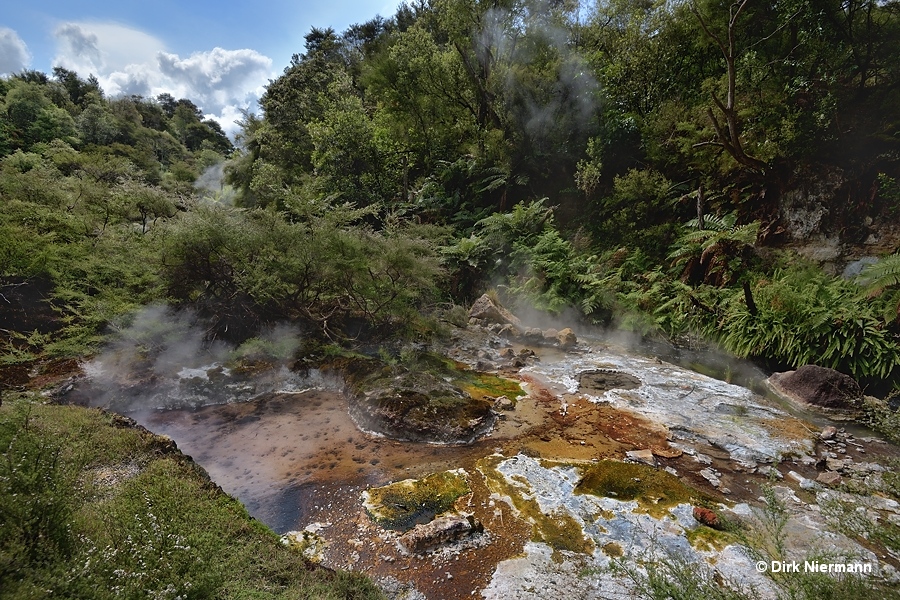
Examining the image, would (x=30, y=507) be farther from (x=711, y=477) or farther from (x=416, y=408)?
(x=711, y=477)

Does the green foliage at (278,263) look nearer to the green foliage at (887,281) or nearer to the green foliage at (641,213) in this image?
the green foliage at (641,213)

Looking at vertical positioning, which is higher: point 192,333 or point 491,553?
point 192,333

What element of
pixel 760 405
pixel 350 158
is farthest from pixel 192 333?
pixel 760 405

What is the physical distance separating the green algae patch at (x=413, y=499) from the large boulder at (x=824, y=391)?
6084 mm

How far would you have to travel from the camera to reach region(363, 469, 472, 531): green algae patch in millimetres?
4203

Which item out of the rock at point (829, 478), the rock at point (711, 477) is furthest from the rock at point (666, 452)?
the rock at point (829, 478)

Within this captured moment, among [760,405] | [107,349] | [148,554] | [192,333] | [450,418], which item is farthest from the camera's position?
[192,333]

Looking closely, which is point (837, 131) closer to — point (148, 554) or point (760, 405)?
point (760, 405)

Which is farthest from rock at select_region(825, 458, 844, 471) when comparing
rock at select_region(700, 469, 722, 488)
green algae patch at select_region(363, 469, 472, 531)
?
green algae patch at select_region(363, 469, 472, 531)

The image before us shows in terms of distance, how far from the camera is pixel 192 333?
A: 8586mm

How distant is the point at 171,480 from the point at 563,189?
13702 millimetres

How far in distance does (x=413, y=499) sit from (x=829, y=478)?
16.3 ft

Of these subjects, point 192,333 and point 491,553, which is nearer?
point 491,553

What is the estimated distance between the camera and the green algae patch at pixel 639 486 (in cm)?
424
